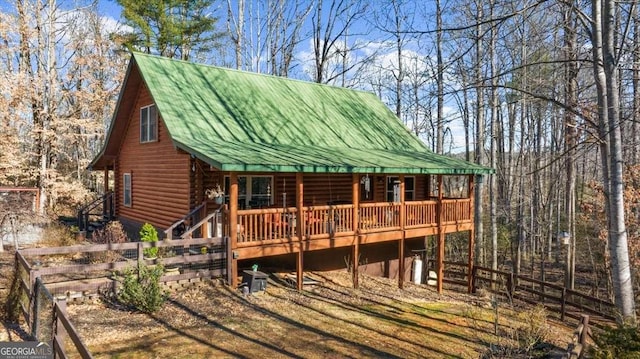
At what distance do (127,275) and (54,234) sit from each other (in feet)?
28.2

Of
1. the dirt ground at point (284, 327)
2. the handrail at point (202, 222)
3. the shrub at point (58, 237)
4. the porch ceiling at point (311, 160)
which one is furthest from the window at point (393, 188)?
the shrub at point (58, 237)

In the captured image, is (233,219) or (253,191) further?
(253,191)

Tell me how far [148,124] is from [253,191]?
4.72 metres

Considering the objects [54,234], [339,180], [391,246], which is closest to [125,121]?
[54,234]

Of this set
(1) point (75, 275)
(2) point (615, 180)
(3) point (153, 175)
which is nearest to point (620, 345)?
(2) point (615, 180)

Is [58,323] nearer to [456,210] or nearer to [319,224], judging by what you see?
[319,224]

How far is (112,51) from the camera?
30.1 m

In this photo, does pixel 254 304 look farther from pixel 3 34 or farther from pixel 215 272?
pixel 3 34

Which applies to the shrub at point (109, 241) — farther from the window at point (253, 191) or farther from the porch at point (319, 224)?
the window at point (253, 191)

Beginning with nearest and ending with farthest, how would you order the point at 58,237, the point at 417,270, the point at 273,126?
the point at 273,126 → the point at 58,237 → the point at 417,270

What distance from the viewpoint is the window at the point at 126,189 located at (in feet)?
58.6

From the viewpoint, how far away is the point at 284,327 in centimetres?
962

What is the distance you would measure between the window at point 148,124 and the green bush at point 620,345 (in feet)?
45.3

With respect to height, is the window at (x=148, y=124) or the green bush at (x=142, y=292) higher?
the window at (x=148, y=124)
